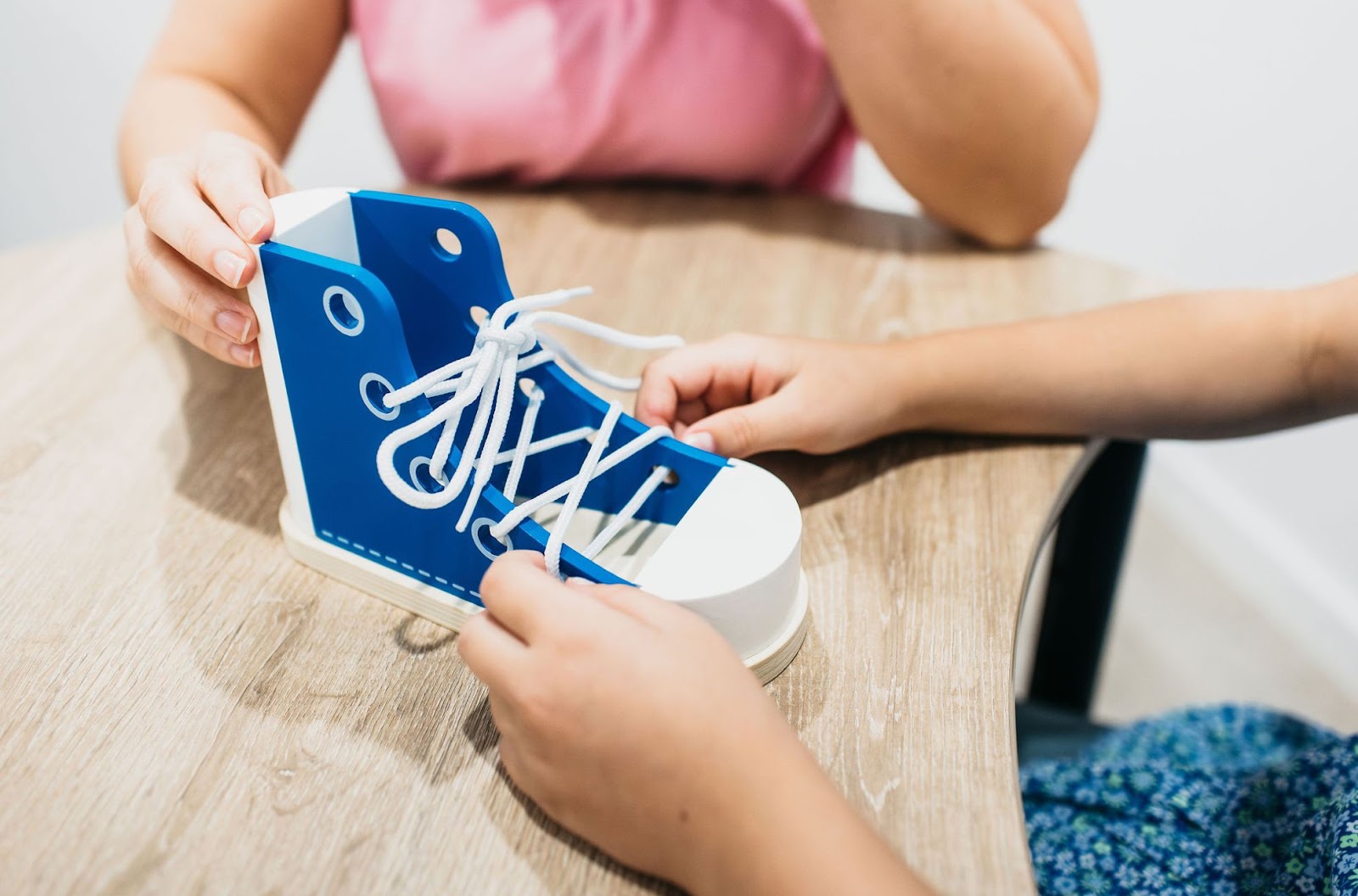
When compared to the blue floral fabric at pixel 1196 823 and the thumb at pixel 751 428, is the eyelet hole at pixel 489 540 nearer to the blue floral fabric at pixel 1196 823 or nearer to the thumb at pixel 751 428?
the thumb at pixel 751 428

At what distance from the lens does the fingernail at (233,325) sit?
465 millimetres

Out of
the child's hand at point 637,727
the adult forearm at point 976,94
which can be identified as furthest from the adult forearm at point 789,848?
the adult forearm at point 976,94

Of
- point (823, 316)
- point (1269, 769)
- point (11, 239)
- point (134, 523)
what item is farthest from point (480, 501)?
point (11, 239)

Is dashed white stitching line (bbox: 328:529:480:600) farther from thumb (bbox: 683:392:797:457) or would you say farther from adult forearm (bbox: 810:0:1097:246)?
adult forearm (bbox: 810:0:1097:246)

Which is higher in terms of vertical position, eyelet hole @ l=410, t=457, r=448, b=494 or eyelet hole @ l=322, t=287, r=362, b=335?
eyelet hole @ l=322, t=287, r=362, b=335

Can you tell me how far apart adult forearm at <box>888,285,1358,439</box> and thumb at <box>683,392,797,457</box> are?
8 centimetres

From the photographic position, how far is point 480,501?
441mm

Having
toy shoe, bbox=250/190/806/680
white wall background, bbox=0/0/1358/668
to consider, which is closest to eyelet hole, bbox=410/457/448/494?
toy shoe, bbox=250/190/806/680

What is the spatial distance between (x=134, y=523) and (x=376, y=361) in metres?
0.20

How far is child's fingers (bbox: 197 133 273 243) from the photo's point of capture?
0.44 m

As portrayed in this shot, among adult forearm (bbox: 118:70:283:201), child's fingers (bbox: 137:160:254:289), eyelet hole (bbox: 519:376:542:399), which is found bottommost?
adult forearm (bbox: 118:70:283:201)

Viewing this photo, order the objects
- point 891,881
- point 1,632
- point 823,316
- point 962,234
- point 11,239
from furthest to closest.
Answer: point 11,239
point 962,234
point 823,316
point 1,632
point 891,881

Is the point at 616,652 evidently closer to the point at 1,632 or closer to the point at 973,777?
the point at 973,777

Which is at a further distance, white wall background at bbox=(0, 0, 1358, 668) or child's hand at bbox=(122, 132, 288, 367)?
white wall background at bbox=(0, 0, 1358, 668)
